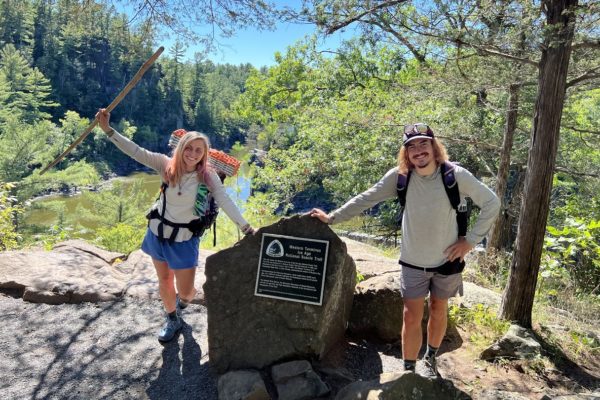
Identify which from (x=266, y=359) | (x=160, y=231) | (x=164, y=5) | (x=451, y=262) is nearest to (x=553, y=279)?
(x=451, y=262)

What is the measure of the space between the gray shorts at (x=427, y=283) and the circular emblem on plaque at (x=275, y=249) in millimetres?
1043

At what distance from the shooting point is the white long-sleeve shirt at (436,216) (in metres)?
2.80

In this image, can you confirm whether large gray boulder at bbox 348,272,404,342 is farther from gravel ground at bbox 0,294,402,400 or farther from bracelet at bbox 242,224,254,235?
bracelet at bbox 242,224,254,235

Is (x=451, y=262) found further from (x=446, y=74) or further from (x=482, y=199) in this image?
(x=446, y=74)

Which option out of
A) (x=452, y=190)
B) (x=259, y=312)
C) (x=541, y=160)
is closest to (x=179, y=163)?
(x=259, y=312)

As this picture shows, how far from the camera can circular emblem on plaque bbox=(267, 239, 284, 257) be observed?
11.5ft

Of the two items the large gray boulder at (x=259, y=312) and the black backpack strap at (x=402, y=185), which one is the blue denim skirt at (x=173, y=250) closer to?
the large gray boulder at (x=259, y=312)

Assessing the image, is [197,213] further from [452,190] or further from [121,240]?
[121,240]

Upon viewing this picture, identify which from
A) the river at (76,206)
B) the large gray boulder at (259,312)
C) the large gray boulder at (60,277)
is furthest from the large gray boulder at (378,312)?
the river at (76,206)

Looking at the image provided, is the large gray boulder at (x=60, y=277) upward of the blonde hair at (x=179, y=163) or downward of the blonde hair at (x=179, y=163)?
downward

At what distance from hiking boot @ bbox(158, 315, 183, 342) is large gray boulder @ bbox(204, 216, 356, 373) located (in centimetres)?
68

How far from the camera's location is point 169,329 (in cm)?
403

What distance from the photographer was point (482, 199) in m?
2.81

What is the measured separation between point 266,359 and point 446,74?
18.7 ft
